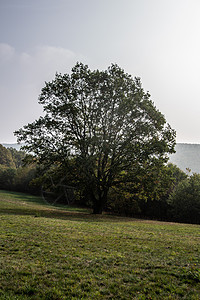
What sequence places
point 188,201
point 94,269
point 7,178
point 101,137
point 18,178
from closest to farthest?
1. point 94,269
2. point 101,137
3. point 188,201
4. point 18,178
5. point 7,178

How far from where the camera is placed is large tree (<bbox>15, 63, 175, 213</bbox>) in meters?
26.1

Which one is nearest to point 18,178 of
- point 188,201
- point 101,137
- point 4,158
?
point 4,158

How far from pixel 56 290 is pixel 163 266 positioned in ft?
12.7

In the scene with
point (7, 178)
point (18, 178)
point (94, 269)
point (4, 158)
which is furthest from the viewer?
point (4, 158)

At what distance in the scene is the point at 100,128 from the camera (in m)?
27.4

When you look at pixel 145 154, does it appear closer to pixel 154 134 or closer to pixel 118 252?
pixel 154 134

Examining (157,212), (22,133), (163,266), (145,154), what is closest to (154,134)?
(145,154)

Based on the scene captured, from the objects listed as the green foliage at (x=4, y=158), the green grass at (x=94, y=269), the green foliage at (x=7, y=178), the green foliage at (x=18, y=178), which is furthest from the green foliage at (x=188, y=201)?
the green foliage at (x=4, y=158)

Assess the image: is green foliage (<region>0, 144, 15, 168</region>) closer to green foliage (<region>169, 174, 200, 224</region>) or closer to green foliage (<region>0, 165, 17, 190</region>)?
green foliage (<region>0, 165, 17, 190</region>)

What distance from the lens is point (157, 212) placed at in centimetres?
5322

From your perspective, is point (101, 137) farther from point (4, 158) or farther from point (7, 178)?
point (4, 158)

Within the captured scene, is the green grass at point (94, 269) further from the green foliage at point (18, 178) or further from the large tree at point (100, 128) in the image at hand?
the green foliage at point (18, 178)

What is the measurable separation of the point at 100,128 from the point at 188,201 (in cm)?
2599

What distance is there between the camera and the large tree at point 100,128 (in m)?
26.1
